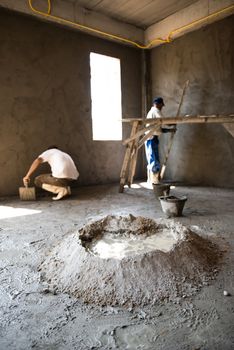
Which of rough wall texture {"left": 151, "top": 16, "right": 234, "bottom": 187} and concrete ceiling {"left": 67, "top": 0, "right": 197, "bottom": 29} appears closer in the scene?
rough wall texture {"left": 151, "top": 16, "right": 234, "bottom": 187}

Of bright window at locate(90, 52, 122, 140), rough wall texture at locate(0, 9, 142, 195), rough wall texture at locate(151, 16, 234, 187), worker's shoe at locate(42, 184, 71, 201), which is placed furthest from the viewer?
bright window at locate(90, 52, 122, 140)

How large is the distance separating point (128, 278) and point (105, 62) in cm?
617

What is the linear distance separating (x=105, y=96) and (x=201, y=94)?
2.38 metres

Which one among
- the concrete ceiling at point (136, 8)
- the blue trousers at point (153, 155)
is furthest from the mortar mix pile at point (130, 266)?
the concrete ceiling at point (136, 8)

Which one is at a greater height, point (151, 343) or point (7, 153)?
point (7, 153)

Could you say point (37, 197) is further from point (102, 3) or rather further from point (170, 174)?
point (102, 3)

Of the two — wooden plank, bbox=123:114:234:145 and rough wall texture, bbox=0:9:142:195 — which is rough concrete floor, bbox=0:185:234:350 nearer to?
wooden plank, bbox=123:114:234:145

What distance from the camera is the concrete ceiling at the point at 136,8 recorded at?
5.91m

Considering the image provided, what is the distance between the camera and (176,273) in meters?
1.96

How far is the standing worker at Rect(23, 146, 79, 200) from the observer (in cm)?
497

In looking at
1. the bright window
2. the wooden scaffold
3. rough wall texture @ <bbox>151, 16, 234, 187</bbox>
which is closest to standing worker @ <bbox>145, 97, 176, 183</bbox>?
the wooden scaffold

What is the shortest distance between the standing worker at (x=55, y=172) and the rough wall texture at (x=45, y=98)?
67 cm

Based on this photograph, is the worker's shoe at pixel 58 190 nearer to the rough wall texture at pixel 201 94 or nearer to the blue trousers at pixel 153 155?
the blue trousers at pixel 153 155

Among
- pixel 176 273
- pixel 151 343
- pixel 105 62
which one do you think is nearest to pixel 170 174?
pixel 105 62
